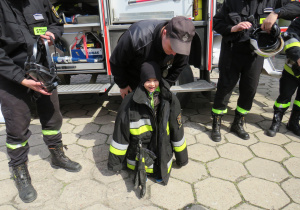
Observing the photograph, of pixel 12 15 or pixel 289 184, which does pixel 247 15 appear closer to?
pixel 289 184

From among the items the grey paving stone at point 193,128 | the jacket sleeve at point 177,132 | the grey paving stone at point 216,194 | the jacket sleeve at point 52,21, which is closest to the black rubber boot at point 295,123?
the grey paving stone at point 193,128

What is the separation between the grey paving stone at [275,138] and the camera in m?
2.87

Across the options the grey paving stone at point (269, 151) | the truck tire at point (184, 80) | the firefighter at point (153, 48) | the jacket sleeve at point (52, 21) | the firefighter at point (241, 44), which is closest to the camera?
the firefighter at point (153, 48)

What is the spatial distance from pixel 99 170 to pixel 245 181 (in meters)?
1.49

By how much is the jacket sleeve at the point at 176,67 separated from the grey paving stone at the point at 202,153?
0.94 m

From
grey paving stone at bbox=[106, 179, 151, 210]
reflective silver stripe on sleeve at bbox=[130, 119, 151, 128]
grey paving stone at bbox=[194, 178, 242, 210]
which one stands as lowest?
grey paving stone at bbox=[194, 178, 242, 210]

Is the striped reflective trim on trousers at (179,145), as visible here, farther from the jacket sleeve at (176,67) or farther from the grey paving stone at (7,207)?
the grey paving stone at (7,207)

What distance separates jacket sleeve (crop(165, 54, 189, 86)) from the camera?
2076 mm

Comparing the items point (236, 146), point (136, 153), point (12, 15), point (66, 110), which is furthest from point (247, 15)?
point (66, 110)

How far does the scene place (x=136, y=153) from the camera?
2.17m

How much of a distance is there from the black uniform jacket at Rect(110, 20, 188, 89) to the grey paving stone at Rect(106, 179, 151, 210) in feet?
3.37

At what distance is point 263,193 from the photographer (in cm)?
203

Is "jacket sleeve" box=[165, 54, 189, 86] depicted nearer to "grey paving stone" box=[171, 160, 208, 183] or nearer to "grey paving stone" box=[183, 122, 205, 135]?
"grey paving stone" box=[171, 160, 208, 183]

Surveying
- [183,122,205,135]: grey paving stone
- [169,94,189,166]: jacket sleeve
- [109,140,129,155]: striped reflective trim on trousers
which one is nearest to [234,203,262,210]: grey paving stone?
[169,94,189,166]: jacket sleeve
